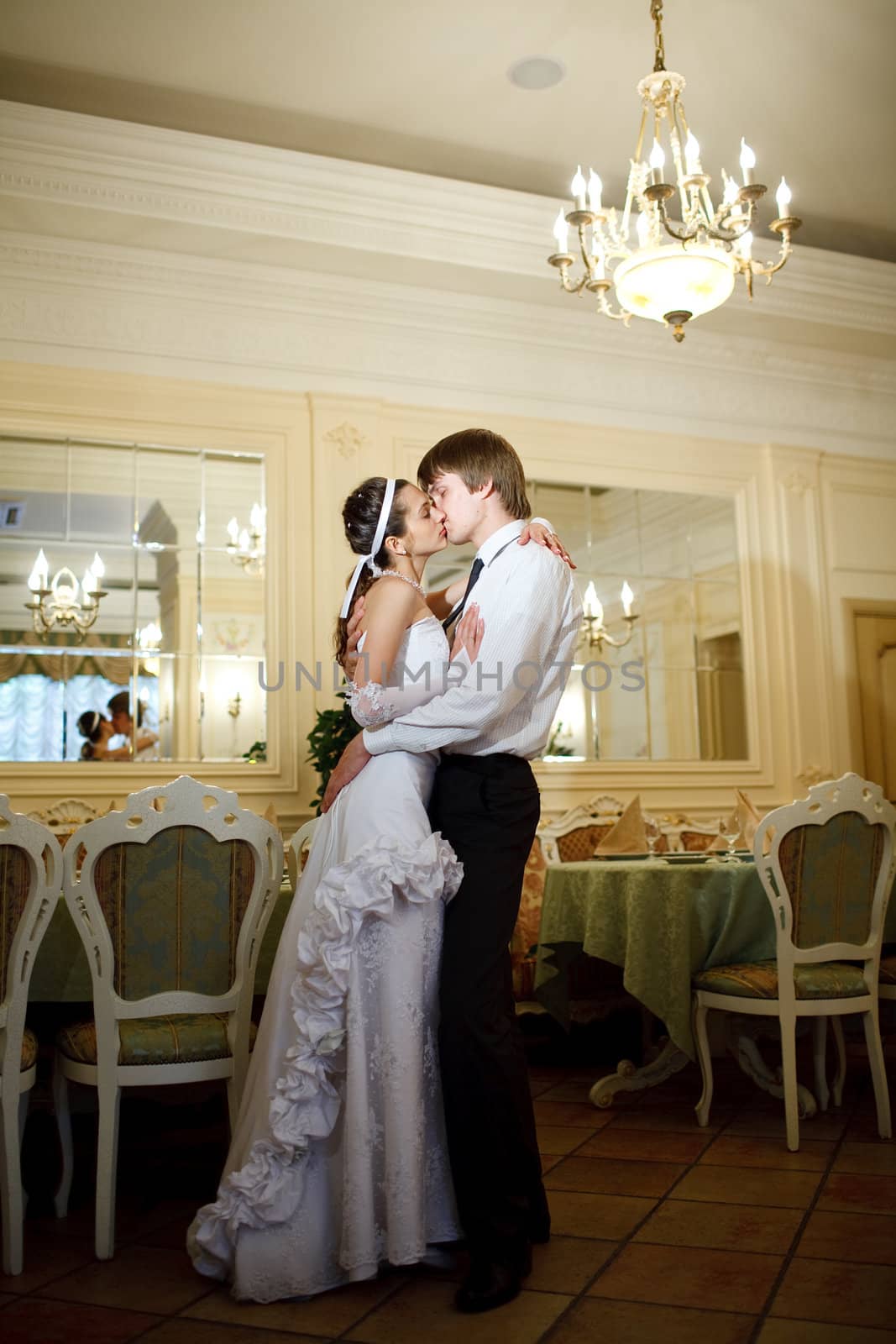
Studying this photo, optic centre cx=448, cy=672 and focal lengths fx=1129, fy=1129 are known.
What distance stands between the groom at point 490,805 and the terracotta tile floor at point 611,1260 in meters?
0.14

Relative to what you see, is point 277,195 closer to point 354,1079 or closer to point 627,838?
point 627,838

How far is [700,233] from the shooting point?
169 inches

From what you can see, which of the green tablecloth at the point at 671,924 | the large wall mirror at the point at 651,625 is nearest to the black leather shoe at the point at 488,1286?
the green tablecloth at the point at 671,924

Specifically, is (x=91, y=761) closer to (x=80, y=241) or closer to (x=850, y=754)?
(x=80, y=241)

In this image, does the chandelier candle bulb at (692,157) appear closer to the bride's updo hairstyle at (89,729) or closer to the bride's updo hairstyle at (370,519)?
the bride's updo hairstyle at (370,519)

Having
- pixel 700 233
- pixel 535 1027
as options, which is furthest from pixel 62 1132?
pixel 700 233

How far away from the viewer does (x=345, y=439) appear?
19.5 feet

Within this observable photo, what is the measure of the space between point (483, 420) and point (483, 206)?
1.11 metres

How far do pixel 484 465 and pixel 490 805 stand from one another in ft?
2.35

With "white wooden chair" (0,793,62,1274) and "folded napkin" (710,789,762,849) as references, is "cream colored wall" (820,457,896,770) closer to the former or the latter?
"folded napkin" (710,789,762,849)

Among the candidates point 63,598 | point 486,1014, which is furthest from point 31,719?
point 486,1014

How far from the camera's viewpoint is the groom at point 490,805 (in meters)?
2.11

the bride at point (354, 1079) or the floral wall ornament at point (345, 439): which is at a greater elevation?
the floral wall ornament at point (345, 439)

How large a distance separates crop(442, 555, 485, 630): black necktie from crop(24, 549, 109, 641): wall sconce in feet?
11.0
